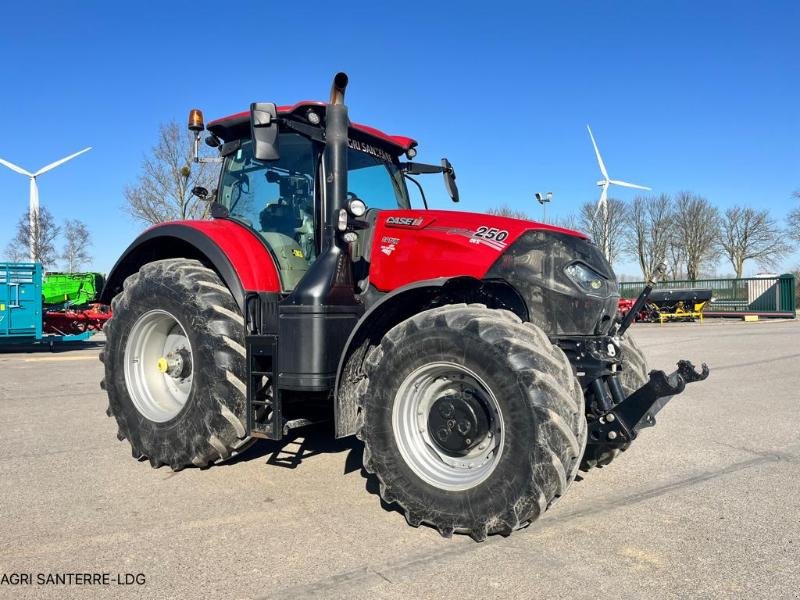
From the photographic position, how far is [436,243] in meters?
3.76

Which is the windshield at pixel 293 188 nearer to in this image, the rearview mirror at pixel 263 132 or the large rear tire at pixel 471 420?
the rearview mirror at pixel 263 132

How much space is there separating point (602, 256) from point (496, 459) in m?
1.71

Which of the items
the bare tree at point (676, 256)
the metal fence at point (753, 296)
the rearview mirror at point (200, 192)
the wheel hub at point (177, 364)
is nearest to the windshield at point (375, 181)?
the rearview mirror at point (200, 192)

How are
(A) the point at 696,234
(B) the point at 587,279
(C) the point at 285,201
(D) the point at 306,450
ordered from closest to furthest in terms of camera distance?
(B) the point at 587,279 → (C) the point at 285,201 → (D) the point at 306,450 → (A) the point at 696,234

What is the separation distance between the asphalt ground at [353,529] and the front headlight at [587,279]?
51.3 inches

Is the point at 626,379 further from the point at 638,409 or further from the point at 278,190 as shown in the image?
the point at 278,190

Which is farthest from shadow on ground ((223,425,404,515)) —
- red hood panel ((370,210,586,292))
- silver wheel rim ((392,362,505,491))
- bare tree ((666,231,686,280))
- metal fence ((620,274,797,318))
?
bare tree ((666,231,686,280))

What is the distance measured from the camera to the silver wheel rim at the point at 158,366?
472 centimetres

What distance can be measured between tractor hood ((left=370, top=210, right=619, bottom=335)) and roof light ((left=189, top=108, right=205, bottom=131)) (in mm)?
2040

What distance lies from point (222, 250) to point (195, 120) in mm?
1226

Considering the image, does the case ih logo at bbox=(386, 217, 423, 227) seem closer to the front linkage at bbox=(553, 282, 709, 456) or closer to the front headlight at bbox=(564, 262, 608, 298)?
the front headlight at bbox=(564, 262, 608, 298)

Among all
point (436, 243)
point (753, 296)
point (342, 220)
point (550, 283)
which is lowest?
point (753, 296)

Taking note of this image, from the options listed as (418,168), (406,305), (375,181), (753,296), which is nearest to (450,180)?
(418,168)

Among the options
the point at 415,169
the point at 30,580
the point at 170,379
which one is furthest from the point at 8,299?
the point at 30,580
